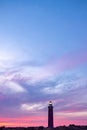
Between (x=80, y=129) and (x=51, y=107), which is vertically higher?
(x=51, y=107)

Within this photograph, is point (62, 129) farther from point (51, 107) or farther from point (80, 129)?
point (51, 107)

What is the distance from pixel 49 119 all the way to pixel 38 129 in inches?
183

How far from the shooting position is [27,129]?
8406 centimetres

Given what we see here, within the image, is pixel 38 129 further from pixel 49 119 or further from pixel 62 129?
pixel 62 129

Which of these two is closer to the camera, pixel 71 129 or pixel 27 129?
pixel 71 129

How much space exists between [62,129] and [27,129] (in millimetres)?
13915

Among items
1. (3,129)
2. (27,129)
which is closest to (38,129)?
(27,129)

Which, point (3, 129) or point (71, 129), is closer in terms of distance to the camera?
point (71, 129)

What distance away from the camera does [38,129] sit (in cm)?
8456

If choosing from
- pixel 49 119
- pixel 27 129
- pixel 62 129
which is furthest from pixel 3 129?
pixel 62 129

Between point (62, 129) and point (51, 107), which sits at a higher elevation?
point (51, 107)

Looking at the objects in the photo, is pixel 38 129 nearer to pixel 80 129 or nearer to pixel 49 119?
pixel 49 119

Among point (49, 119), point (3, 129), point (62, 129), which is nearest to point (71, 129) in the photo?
point (62, 129)

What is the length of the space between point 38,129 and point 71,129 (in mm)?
13165
